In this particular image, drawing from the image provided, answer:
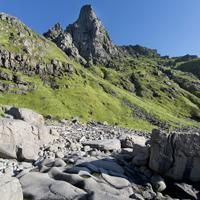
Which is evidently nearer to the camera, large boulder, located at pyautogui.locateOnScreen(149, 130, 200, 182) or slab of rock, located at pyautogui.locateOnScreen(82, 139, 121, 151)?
large boulder, located at pyautogui.locateOnScreen(149, 130, 200, 182)

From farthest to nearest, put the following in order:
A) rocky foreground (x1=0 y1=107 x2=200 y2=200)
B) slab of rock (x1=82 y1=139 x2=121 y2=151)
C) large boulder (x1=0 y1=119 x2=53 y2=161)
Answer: slab of rock (x1=82 y1=139 x2=121 y2=151)
large boulder (x1=0 y1=119 x2=53 y2=161)
rocky foreground (x1=0 y1=107 x2=200 y2=200)

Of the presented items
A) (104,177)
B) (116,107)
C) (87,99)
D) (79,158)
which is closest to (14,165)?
(79,158)

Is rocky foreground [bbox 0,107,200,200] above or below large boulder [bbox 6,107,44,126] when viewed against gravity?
Result: below

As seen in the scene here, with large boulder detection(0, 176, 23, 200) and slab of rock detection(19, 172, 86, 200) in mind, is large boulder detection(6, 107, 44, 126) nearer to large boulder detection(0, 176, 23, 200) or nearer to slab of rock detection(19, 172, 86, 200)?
slab of rock detection(19, 172, 86, 200)

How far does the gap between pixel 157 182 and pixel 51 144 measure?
608 inches

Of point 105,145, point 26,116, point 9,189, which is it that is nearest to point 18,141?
point 105,145

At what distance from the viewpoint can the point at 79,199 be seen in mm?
26422

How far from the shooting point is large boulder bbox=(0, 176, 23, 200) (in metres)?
22.7

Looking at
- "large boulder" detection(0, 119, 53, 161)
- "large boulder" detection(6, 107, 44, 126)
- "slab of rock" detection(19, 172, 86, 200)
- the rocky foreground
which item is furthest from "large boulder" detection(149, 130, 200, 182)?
"large boulder" detection(6, 107, 44, 126)

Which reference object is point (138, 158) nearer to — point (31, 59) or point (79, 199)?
point (79, 199)

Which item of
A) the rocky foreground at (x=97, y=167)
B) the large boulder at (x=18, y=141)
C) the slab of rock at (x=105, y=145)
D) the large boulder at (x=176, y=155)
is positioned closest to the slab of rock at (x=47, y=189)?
the rocky foreground at (x=97, y=167)

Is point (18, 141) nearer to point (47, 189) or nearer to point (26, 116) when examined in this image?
point (47, 189)

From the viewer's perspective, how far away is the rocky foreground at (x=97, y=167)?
1123 inches

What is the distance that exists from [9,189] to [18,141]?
16533mm
